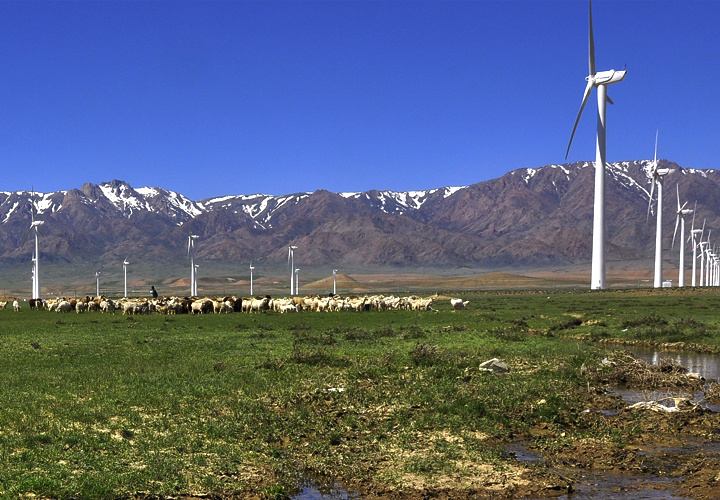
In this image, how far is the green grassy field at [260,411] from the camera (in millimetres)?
13609

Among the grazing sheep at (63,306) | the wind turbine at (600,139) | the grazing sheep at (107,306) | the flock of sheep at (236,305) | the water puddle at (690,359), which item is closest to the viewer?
the water puddle at (690,359)

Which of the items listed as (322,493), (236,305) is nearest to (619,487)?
(322,493)

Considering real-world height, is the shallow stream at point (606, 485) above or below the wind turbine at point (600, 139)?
below

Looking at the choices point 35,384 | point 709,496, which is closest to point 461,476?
point 709,496

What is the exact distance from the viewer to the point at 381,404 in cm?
1961

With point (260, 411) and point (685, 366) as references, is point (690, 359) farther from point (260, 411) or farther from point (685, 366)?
point (260, 411)

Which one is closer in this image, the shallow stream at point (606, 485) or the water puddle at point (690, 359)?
the shallow stream at point (606, 485)

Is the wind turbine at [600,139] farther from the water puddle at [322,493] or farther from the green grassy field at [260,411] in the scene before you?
the water puddle at [322,493]

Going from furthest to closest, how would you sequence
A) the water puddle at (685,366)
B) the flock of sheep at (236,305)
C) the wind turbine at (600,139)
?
the wind turbine at (600,139), the flock of sheep at (236,305), the water puddle at (685,366)

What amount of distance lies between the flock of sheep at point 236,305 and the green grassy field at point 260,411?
2892cm

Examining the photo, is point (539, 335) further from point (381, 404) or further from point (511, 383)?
point (381, 404)

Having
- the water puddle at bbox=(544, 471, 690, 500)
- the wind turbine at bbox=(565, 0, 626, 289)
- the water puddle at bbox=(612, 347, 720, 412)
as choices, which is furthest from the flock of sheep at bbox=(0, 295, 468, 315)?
the water puddle at bbox=(544, 471, 690, 500)

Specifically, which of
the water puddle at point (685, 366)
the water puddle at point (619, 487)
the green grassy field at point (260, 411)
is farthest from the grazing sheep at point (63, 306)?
the water puddle at point (619, 487)

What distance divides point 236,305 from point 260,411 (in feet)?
162
